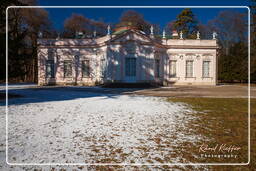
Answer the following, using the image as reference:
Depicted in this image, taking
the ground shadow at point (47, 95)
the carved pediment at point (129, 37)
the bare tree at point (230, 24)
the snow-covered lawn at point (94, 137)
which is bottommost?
the snow-covered lawn at point (94, 137)

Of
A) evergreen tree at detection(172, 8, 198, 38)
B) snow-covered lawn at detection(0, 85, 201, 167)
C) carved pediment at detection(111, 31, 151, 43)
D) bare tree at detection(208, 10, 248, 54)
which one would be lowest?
snow-covered lawn at detection(0, 85, 201, 167)

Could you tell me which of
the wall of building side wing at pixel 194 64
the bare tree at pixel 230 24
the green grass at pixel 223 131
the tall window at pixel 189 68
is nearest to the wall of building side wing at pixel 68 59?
the wall of building side wing at pixel 194 64

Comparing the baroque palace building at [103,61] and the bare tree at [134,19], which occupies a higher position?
the bare tree at [134,19]

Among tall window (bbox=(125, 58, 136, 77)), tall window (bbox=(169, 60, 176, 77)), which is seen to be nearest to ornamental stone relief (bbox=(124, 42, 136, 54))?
tall window (bbox=(125, 58, 136, 77))

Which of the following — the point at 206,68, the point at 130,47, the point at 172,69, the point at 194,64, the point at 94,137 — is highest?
the point at 130,47

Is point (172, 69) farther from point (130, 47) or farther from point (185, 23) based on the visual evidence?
point (185, 23)

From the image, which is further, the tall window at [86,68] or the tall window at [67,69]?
the tall window at [67,69]

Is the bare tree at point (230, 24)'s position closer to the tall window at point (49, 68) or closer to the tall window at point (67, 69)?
the tall window at point (67, 69)

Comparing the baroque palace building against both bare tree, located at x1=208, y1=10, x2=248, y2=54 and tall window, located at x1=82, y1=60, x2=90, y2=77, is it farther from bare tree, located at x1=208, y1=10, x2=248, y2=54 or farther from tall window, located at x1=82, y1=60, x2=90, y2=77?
bare tree, located at x1=208, y1=10, x2=248, y2=54

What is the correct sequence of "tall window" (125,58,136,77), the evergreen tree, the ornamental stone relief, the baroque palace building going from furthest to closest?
the evergreen tree, the baroque palace building, "tall window" (125,58,136,77), the ornamental stone relief

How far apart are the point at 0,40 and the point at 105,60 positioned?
12.0 metres

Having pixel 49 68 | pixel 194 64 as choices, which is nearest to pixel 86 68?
pixel 49 68

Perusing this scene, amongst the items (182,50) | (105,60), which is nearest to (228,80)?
(182,50)

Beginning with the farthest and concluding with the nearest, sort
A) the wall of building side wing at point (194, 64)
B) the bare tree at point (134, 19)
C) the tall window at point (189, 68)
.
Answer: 1. the tall window at point (189, 68)
2. the wall of building side wing at point (194, 64)
3. the bare tree at point (134, 19)
